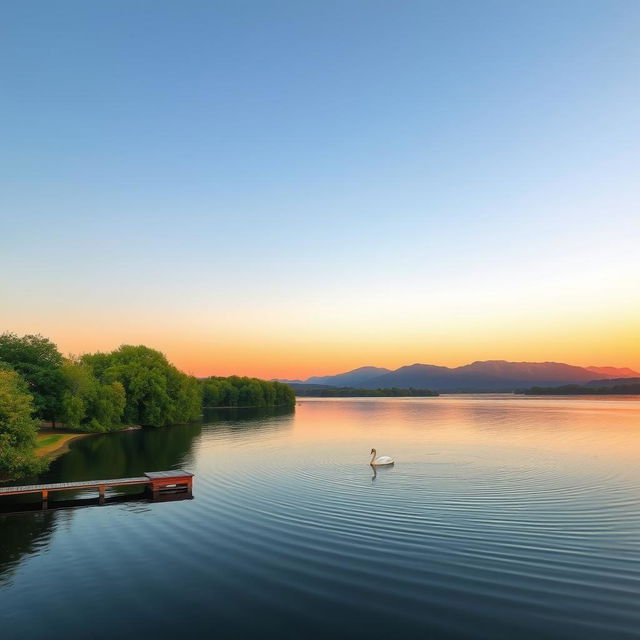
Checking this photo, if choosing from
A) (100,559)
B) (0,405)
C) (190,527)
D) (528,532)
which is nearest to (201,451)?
(0,405)

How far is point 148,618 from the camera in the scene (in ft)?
48.8

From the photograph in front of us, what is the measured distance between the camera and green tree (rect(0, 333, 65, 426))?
2889 inches

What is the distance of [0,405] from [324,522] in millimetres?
26969

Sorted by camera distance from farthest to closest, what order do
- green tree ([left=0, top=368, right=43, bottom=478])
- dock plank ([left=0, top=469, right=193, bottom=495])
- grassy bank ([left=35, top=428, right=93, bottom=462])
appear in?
grassy bank ([left=35, top=428, right=93, bottom=462]), green tree ([left=0, top=368, right=43, bottom=478]), dock plank ([left=0, top=469, right=193, bottom=495])

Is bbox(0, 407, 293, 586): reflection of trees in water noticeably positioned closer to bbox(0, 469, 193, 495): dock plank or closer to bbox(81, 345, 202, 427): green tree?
bbox(0, 469, 193, 495): dock plank

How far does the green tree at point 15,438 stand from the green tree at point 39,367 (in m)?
38.2

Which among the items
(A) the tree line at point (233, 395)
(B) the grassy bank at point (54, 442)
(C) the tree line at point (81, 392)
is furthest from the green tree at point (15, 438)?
(A) the tree line at point (233, 395)

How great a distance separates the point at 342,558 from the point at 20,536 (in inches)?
663

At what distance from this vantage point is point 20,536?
940 inches

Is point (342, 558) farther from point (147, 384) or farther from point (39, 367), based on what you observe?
point (147, 384)

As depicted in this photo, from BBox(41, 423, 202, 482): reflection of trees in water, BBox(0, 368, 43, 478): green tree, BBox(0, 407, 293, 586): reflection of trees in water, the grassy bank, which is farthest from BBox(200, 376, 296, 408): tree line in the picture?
BBox(0, 368, 43, 478): green tree

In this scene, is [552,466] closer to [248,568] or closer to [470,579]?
[470,579]

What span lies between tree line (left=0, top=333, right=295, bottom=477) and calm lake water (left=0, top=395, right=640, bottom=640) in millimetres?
6830

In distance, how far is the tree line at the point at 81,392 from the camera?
119ft
